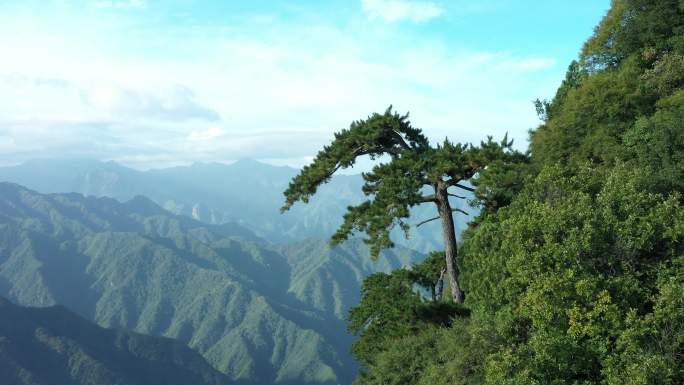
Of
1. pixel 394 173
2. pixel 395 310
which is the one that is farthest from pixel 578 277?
pixel 395 310

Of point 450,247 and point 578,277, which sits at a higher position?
point 450,247

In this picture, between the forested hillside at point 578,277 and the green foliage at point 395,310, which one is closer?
the forested hillside at point 578,277

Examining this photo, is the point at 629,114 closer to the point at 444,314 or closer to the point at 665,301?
the point at 444,314

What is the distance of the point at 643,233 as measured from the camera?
15.5 m

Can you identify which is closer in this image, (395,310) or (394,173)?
(394,173)

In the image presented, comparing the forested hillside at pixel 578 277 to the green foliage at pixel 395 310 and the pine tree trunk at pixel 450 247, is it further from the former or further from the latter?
the pine tree trunk at pixel 450 247

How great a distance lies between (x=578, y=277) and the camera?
15.2 metres

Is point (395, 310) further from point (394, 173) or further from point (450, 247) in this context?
point (394, 173)

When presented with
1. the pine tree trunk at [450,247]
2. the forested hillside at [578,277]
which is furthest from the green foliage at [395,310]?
the pine tree trunk at [450,247]

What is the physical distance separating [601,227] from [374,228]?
10439 mm

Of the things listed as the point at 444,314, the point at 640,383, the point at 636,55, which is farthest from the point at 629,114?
the point at 640,383

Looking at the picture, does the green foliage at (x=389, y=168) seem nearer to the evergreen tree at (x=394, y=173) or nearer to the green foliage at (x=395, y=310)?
the evergreen tree at (x=394, y=173)

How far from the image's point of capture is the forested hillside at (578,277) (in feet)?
47.0

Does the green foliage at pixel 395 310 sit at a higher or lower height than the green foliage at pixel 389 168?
lower
